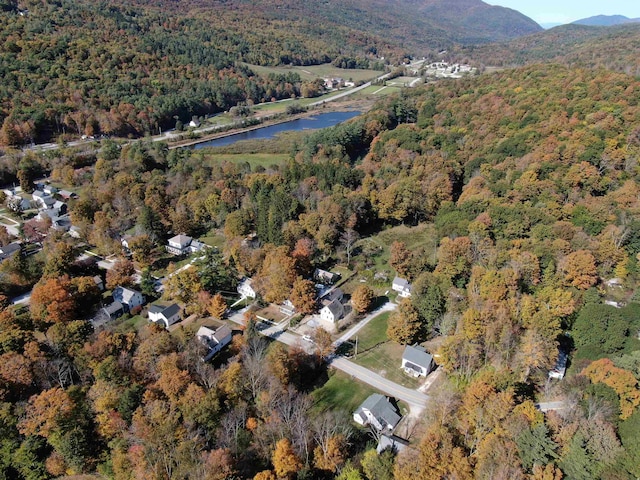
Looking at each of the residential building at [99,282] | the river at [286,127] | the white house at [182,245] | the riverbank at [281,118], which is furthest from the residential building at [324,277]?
the riverbank at [281,118]

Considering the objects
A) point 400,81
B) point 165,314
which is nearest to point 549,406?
point 165,314

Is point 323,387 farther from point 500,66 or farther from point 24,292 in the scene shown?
point 500,66

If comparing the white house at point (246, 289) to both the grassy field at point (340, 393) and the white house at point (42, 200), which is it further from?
the white house at point (42, 200)

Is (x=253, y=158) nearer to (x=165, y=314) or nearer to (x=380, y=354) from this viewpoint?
(x=165, y=314)

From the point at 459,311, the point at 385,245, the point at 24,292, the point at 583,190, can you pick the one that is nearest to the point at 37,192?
the point at 24,292

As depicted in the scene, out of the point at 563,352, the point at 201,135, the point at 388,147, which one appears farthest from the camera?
the point at 201,135

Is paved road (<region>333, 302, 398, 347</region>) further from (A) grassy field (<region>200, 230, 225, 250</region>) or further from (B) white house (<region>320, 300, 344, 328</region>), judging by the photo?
(A) grassy field (<region>200, 230, 225, 250</region>)

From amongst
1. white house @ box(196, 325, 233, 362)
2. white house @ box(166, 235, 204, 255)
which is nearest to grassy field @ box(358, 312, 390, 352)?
white house @ box(196, 325, 233, 362)
